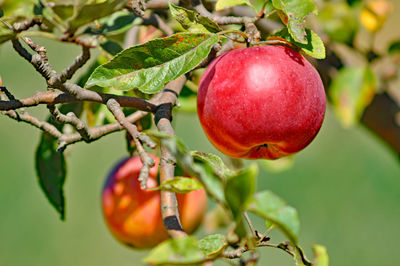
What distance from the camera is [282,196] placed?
2.53 m

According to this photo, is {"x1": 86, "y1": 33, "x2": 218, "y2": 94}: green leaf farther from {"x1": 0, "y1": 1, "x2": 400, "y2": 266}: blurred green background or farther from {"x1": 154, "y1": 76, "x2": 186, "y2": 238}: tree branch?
{"x1": 0, "y1": 1, "x2": 400, "y2": 266}: blurred green background

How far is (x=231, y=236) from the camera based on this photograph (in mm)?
566

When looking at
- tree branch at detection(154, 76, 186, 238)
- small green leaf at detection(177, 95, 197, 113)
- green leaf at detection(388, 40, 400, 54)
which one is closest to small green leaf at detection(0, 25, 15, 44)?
tree branch at detection(154, 76, 186, 238)

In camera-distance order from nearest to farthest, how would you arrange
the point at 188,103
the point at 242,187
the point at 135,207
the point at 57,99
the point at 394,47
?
the point at 242,187 → the point at 57,99 → the point at 135,207 → the point at 188,103 → the point at 394,47

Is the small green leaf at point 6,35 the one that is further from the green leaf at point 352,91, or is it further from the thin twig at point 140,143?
the green leaf at point 352,91

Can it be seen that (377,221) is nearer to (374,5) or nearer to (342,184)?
(342,184)

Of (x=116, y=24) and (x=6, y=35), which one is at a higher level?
(x=6, y=35)

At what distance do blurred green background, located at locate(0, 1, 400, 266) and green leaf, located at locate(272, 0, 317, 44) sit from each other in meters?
1.70

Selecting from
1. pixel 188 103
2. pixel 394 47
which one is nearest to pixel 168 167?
pixel 188 103

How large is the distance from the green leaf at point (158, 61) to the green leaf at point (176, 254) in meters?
0.27

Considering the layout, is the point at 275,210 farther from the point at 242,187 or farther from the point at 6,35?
the point at 6,35

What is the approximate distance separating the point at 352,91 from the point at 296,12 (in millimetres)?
609

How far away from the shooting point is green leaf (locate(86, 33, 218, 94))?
0.72m

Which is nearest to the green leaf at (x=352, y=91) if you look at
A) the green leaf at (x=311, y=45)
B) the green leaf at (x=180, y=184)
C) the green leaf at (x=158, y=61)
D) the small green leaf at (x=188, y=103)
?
the small green leaf at (x=188, y=103)
